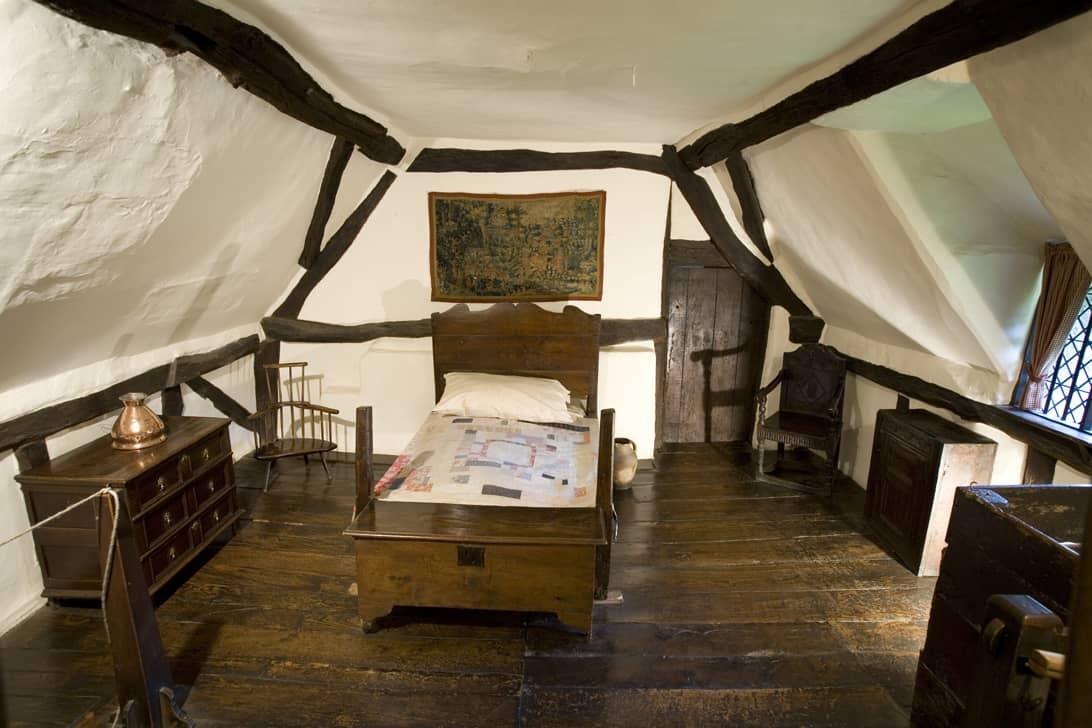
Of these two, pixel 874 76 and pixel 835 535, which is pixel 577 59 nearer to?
pixel 874 76

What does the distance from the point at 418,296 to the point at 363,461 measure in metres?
2.02

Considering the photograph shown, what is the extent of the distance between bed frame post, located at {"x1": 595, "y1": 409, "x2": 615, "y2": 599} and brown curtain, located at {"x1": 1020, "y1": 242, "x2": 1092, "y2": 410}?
2133 millimetres

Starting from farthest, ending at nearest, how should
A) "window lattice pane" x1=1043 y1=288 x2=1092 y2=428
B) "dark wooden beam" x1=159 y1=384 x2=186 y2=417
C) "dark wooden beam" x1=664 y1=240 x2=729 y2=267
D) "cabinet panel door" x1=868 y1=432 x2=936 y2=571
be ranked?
"dark wooden beam" x1=664 y1=240 x2=729 y2=267 → "dark wooden beam" x1=159 y1=384 x2=186 y2=417 → "cabinet panel door" x1=868 y1=432 x2=936 y2=571 → "window lattice pane" x1=1043 y1=288 x2=1092 y2=428

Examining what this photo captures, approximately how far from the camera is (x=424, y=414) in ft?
14.7

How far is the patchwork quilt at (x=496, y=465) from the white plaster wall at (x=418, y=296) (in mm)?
851

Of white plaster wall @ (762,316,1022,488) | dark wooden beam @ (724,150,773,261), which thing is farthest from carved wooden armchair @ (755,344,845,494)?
dark wooden beam @ (724,150,773,261)

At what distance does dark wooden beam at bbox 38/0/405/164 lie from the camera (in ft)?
5.26

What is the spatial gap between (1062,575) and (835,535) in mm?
2029

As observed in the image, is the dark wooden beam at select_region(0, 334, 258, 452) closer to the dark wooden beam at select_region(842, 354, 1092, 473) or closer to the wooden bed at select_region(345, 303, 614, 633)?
the wooden bed at select_region(345, 303, 614, 633)

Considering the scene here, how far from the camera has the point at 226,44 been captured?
1.99 meters

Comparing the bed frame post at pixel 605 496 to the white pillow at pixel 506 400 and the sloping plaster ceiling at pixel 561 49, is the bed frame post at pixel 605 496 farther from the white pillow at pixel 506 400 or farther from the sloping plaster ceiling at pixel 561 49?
the sloping plaster ceiling at pixel 561 49

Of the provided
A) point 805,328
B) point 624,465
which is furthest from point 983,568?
point 805,328

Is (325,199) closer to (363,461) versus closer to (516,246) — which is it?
(516,246)

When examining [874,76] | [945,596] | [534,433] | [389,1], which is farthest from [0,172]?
[945,596]
